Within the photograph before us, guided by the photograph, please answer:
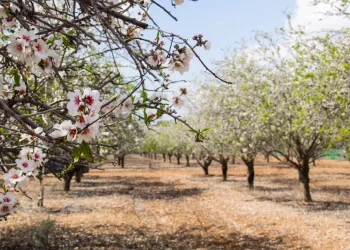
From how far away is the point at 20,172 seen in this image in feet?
11.1

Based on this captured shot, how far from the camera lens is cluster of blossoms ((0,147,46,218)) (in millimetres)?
3076

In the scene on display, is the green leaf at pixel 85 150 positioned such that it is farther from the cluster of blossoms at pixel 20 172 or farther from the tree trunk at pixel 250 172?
the tree trunk at pixel 250 172

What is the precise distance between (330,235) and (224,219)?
3.57 meters

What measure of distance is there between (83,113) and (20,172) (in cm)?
174

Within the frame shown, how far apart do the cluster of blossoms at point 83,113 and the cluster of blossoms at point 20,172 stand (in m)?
1.22

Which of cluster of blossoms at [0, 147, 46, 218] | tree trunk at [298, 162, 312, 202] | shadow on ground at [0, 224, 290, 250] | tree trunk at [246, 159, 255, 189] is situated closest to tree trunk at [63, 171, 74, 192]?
shadow on ground at [0, 224, 290, 250]

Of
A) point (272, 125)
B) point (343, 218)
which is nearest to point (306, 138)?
point (272, 125)

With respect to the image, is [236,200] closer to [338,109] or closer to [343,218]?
[343,218]

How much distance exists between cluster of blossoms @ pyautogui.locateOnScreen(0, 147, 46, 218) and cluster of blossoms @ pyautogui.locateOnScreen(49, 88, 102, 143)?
122 cm

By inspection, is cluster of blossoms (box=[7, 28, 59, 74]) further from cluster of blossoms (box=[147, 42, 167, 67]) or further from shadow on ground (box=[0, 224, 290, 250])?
shadow on ground (box=[0, 224, 290, 250])

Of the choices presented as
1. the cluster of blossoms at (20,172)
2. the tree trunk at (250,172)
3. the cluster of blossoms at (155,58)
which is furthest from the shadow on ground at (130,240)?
the tree trunk at (250,172)

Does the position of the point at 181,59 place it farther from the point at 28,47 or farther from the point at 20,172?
the point at 20,172

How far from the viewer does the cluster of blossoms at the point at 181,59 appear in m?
2.79

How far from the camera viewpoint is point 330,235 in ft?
33.0
